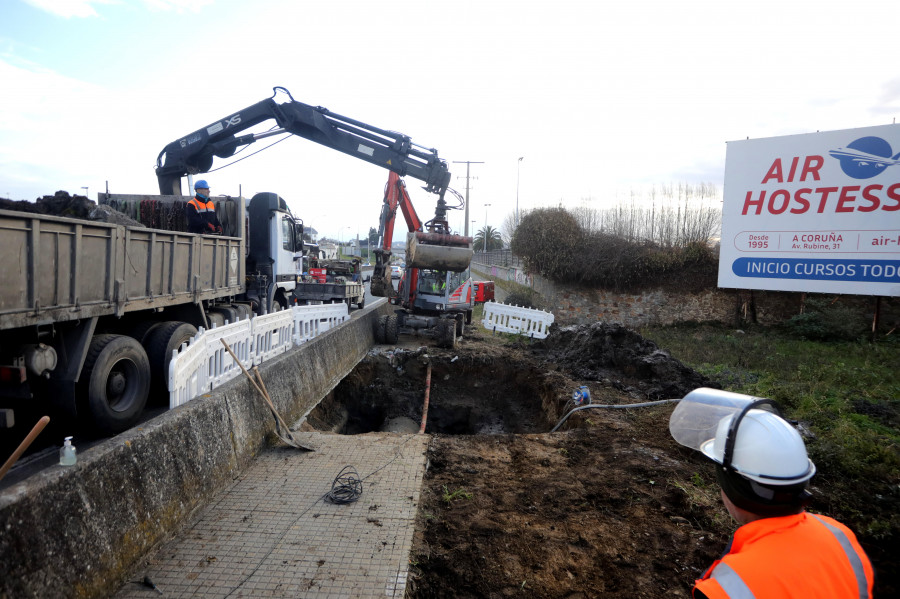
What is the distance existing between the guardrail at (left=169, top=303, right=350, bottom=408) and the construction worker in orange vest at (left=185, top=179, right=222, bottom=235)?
2067mm

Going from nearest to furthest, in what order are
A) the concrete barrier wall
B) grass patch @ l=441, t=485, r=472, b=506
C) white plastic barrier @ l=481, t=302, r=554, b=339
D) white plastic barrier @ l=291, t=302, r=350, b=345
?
the concrete barrier wall → grass patch @ l=441, t=485, r=472, b=506 → white plastic barrier @ l=291, t=302, r=350, b=345 → white plastic barrier @ l=481, t=302, r=554, b=339

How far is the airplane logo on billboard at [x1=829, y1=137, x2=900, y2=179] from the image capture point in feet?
42.0

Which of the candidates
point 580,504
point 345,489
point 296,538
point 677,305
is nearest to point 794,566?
point 580,504

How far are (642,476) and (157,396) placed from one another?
6.24 m

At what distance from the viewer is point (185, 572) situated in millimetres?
3117

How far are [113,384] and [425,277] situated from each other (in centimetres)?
830

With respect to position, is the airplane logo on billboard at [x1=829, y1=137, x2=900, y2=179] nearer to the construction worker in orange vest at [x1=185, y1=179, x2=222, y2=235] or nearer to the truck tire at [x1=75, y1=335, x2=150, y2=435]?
the construction worker in orange vest at [x1=185, y1=179, x2=222, y2=235]

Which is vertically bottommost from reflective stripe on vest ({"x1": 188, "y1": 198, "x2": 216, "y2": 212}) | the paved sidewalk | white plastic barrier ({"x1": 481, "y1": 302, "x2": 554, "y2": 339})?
the paved sidewalk

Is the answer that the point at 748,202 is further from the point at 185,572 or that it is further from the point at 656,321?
the point at 185,572

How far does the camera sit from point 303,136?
12.4m

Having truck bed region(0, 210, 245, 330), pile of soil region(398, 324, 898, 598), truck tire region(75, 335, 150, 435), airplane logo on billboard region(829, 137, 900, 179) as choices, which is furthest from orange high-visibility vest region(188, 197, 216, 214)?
airplane logo on billboard region(829, 137, 900, 179)

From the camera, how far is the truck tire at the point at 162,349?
21.6 feet

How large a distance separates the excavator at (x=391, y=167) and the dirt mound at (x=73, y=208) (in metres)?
5.00

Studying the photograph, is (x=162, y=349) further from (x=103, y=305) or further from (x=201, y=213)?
(x=201, y=213)
